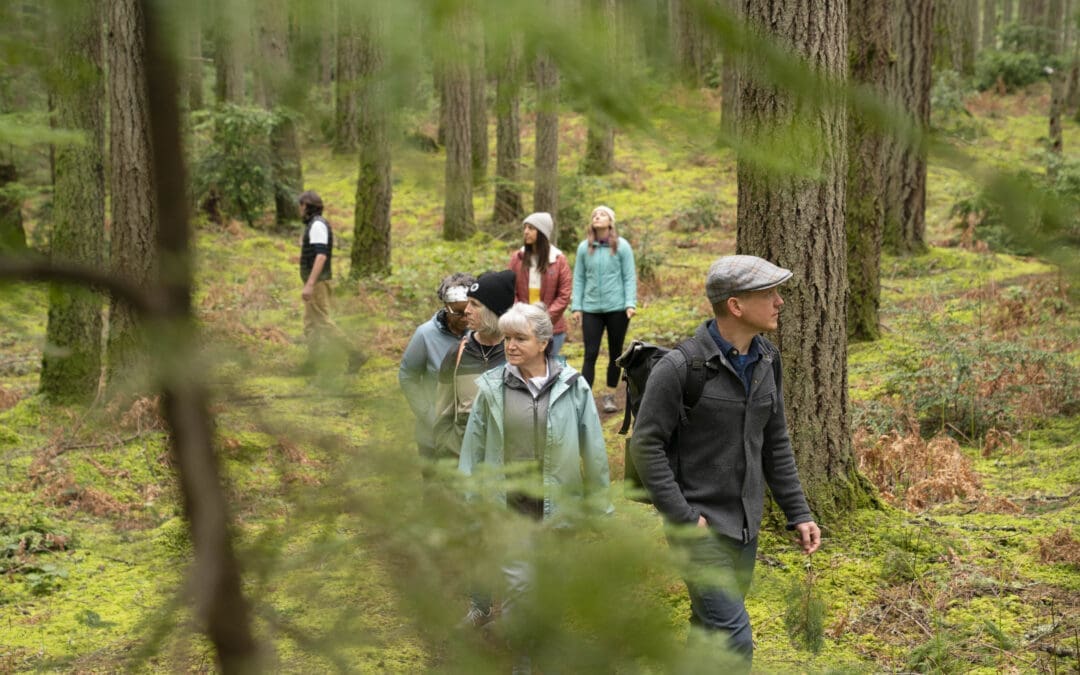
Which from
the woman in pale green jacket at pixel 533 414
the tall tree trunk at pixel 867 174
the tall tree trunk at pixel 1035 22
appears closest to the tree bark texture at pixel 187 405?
the woman in pale green jacket at pixel 533 414

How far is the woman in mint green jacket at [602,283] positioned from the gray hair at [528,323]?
4.06 m

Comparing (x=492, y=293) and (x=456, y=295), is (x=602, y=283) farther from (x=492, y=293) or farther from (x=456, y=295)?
(x=492, y=293)

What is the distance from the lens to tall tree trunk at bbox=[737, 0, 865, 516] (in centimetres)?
533

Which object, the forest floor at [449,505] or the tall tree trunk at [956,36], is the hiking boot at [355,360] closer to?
the forest floor at [449,505]

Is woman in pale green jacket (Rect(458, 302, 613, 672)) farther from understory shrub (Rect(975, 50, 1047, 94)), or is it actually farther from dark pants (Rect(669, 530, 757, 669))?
Answer: understory shrub (Rect(975, 50, 1047, 94))

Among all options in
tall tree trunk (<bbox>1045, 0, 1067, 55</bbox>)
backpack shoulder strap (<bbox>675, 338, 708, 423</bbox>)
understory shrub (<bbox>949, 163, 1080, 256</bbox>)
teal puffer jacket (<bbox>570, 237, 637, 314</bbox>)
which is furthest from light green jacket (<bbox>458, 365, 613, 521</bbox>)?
tall tree trunk (<bbox>1045, 0, 1067, 55</bbox>)

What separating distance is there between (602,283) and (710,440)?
16.5 feet

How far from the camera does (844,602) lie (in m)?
5.47

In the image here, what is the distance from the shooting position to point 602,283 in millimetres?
8984

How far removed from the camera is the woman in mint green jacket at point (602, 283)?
8945 millimetres

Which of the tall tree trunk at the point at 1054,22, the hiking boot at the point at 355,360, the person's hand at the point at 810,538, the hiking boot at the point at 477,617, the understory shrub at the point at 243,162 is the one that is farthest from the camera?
the tall tree trunk at the point at 1054,22

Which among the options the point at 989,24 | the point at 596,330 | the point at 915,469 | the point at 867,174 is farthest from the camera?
the point at 989,24

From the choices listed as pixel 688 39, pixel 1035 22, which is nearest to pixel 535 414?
pixel 688 39

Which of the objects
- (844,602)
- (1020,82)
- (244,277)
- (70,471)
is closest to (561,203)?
(70,471)
